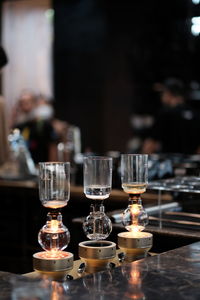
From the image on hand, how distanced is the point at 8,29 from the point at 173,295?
8569 millimetres

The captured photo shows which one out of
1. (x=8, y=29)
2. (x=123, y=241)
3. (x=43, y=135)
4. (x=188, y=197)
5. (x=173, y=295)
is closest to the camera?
(x=173, y=295)

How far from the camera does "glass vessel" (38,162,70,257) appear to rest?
1.85 meters

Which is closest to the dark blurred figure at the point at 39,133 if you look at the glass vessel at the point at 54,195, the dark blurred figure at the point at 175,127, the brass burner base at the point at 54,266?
the dark blurred figure at the point at 175,127

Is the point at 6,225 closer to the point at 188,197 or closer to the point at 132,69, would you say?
the point at 188,197

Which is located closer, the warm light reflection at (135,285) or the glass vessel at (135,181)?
the warm light reflection at (135,285)

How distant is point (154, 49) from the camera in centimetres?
833

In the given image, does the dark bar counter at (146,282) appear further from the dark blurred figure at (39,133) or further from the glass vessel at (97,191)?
the dark blurred figure at (39,133)

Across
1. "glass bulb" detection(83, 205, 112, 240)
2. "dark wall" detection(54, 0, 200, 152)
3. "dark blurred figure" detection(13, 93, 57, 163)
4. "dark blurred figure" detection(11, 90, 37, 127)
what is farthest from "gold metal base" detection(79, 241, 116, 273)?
"dark wall" detection(54, 0, 200, 152)

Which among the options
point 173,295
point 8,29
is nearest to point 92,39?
point 8,29

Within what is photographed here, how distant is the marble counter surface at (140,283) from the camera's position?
4.88 ft

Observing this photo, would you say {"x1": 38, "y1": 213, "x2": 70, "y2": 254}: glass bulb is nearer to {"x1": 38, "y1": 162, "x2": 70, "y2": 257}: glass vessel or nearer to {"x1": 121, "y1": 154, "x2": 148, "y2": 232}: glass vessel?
{"x1": 38, "y1": 162, "x2": 70, "y2": 257}: glass vessel

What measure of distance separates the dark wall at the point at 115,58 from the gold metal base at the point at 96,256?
6.37 meters

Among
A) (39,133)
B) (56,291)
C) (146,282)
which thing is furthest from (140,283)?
(39,133)

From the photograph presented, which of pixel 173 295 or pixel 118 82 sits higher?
pixel 118 82
